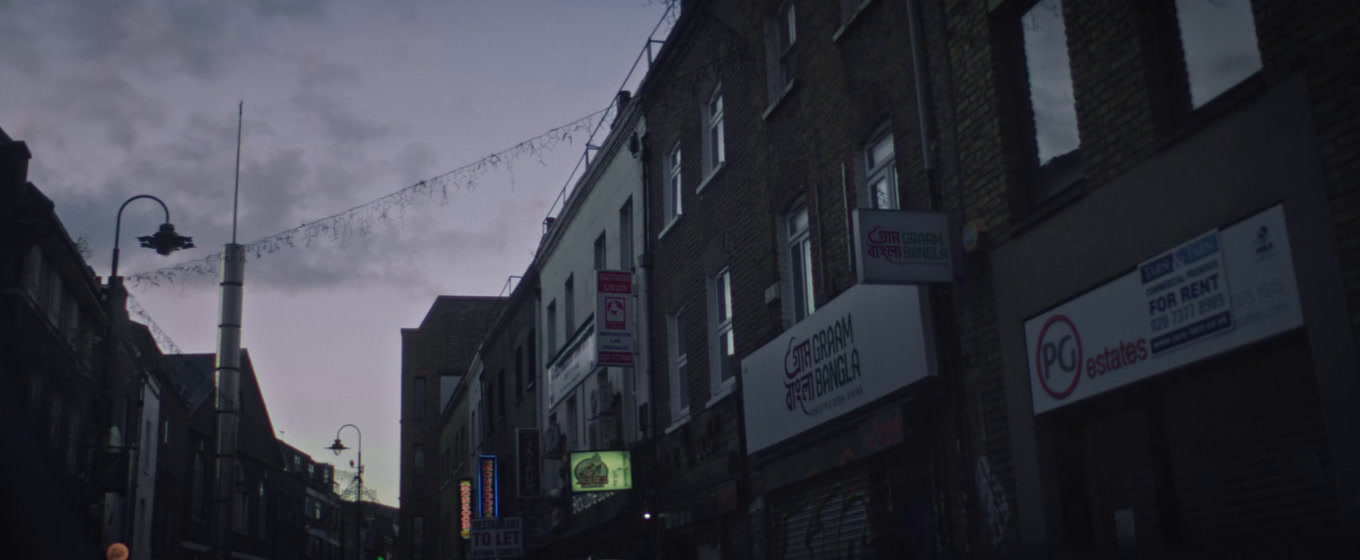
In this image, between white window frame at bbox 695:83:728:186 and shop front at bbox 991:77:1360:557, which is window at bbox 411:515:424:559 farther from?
shop front at bbox 991:77:1360:557

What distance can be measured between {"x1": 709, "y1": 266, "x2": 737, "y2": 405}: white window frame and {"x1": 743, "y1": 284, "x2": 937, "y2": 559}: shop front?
6.91 feet

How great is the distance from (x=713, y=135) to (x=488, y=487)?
18.4 m

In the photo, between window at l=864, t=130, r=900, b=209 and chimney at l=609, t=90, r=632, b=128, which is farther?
chimney at l=609, t=90, r=632, b=128

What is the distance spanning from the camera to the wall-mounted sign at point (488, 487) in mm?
34156

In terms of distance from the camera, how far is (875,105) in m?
12.6

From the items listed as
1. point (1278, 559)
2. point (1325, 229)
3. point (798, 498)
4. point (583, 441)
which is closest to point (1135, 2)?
point (1325, 229)

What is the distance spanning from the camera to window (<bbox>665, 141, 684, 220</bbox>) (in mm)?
20303

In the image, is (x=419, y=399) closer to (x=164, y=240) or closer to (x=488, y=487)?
(x=488, y=487)

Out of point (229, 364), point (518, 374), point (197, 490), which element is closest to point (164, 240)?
point (518, 374)

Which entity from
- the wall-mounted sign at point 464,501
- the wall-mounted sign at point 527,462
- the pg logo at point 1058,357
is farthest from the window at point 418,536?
the pg logo at point 1058,357

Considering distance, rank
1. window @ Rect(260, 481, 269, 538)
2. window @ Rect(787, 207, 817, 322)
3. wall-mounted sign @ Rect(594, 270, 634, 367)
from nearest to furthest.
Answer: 1. window @ Rect(787, 207, 817, 322)
2. wall-mounted sign @ Rect(594, 270, 634, 367)
3. window @ Rect(260, 481, 269, 538)

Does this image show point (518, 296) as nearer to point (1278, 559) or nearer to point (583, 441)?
point (583, 441)

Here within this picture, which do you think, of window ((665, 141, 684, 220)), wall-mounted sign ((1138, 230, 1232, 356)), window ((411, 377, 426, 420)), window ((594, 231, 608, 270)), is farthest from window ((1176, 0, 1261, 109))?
window ((411, 377, 426, 420))

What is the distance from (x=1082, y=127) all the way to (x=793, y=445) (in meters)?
5.99
